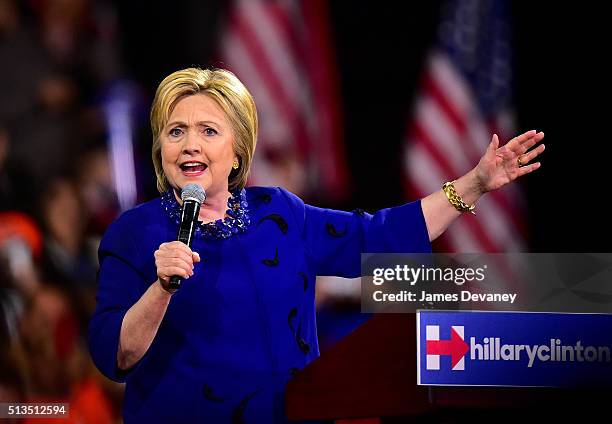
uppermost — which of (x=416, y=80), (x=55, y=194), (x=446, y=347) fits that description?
(x=416, y=80)

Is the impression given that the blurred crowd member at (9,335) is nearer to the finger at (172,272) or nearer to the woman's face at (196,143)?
the woman's face at (196,143)

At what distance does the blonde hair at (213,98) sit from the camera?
78.5 inches

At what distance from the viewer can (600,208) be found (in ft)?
13.3

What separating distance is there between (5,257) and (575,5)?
8.54 feet

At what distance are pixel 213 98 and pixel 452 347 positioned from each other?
28.6 inches

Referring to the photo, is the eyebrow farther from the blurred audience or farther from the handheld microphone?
the blurred audience

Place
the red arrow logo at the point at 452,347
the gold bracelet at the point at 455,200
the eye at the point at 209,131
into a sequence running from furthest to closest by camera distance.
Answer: the gold bracelet at the point at 455,200, the eye at the point at 209,131, the red arrow logo at the point at 452,347

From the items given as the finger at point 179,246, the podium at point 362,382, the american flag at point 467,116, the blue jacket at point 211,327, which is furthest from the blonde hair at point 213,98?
the american flag at point 467,116

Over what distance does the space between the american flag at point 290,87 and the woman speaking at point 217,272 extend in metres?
2.00

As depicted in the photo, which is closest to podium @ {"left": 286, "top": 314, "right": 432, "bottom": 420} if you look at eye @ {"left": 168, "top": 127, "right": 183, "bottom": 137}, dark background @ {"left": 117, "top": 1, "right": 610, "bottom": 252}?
eye @ {"left": 168, "top": 127, "right": 183, "bottom": 137}

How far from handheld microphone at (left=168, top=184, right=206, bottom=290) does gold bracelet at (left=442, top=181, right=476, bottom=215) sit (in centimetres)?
60

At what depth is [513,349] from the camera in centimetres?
176

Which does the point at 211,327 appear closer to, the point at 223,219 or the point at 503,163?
the point at 223,219

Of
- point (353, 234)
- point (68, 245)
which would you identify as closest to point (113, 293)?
point (353, 234)
